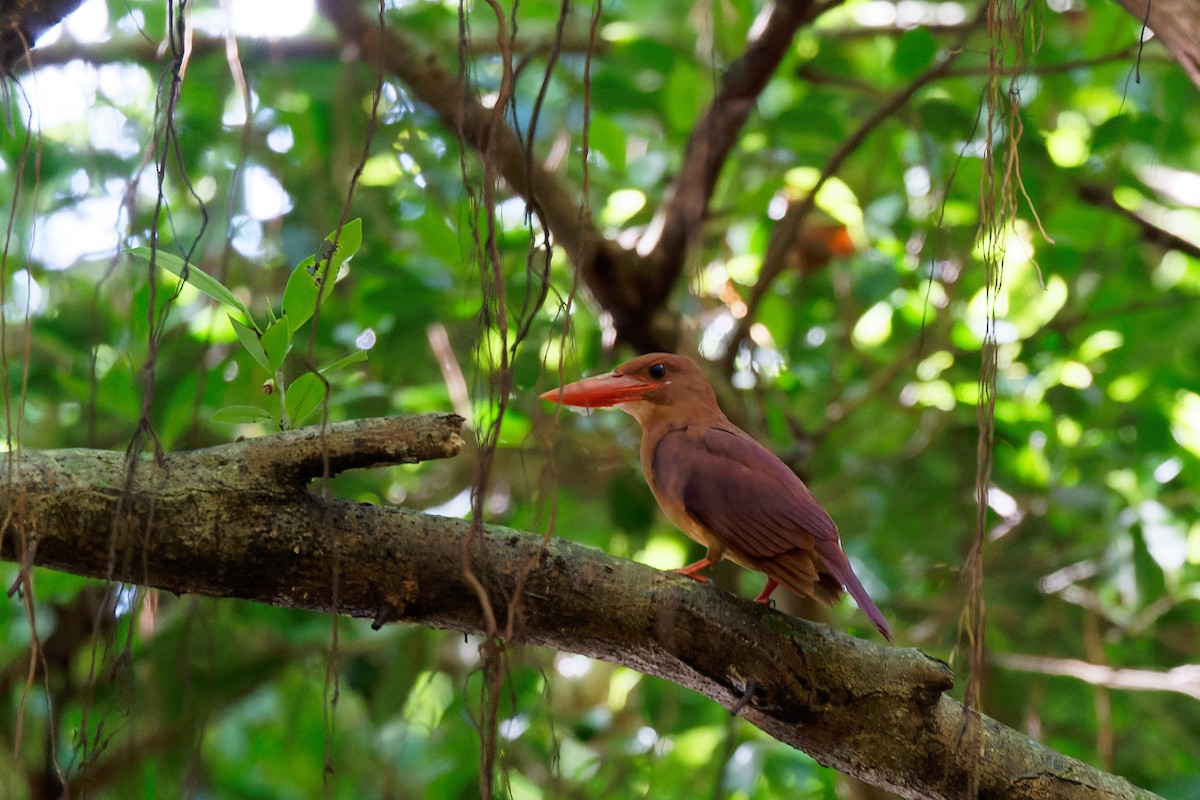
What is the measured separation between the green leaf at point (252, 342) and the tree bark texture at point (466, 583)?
5.6 inches

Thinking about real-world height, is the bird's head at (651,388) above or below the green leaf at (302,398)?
above

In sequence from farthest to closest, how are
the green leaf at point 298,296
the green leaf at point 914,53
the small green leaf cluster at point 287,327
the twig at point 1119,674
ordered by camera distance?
the green leaf at point 914,53, the twig at point 1119,674, the green leaf at point 298,296, the small green leaf cluster at point 287,327

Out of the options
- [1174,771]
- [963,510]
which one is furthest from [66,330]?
[1174,771]

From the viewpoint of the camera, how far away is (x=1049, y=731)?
12.3ft

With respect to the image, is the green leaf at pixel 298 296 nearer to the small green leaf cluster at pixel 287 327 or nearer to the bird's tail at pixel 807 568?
the small green leaf cluster at pixel 287 327

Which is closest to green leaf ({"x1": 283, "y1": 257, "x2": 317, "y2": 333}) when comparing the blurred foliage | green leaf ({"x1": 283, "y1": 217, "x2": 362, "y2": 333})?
green leaf ({"x1": 283, "y1": 217, "x2": 362, "y2": 333})

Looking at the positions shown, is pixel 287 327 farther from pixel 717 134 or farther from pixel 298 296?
pixel 717 134

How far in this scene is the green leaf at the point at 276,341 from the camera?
1.61 m

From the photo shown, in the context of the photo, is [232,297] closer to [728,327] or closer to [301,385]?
[301,385]

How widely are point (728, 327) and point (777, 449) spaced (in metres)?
0.69

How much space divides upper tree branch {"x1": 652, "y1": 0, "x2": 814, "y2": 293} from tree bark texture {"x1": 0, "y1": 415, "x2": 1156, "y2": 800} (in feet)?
5.08

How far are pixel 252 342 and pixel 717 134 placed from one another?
2.03 metres

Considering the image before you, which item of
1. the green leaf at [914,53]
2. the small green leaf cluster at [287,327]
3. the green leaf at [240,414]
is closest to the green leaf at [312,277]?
the small green leaf cluster at [287,327]

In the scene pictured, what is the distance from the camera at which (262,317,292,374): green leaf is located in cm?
161
